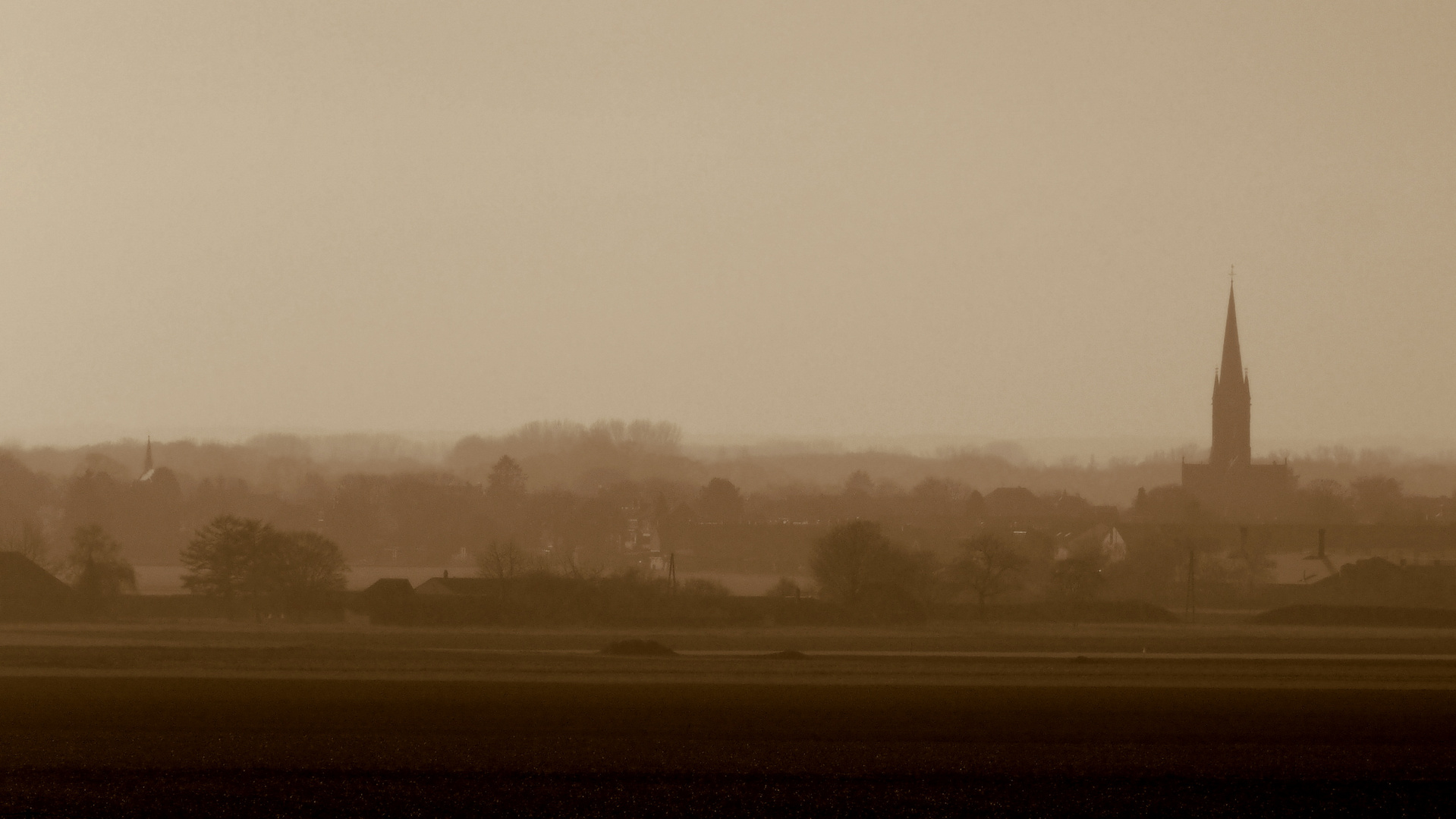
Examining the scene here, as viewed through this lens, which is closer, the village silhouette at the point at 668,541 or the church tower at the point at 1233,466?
the village silhouette at the point at 668,541

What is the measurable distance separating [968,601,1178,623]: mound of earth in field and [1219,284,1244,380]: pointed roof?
296ft

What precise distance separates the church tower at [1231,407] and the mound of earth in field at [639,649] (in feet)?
344

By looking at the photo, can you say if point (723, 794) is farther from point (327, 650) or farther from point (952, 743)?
point (327, 650)

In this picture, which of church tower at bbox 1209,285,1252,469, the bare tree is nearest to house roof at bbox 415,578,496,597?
the bare tree

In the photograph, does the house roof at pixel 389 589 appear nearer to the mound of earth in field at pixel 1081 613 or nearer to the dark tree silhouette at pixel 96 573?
the dark tree silhouette at pixel 96 573

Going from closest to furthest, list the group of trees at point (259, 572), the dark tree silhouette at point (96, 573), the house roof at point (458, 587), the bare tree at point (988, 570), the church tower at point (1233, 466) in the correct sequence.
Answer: the dark tree silhouette at point (96, 573)
the group of trees at point (259, 572)
the house roof at point (458, 587)
the bare tree at point (988, 570)
the church tower at point (1233, 466)

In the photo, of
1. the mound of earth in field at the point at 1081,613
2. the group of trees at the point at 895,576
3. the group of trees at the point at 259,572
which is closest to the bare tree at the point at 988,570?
the group of trees at the point at 895,576

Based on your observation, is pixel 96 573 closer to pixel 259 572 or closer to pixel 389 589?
pixel 259 572

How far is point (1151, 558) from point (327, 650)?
40336 millimetres

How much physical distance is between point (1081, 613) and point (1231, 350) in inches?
3668

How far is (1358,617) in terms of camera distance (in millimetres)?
47156

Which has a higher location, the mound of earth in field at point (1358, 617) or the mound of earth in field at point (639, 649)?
the mound of earth in field at point (639, 649)

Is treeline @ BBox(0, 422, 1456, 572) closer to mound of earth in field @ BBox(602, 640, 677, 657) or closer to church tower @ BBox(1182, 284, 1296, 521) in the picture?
church tower @ BBox(1182, 284, 1296, 521)

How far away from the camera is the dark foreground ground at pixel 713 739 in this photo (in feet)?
59.0
